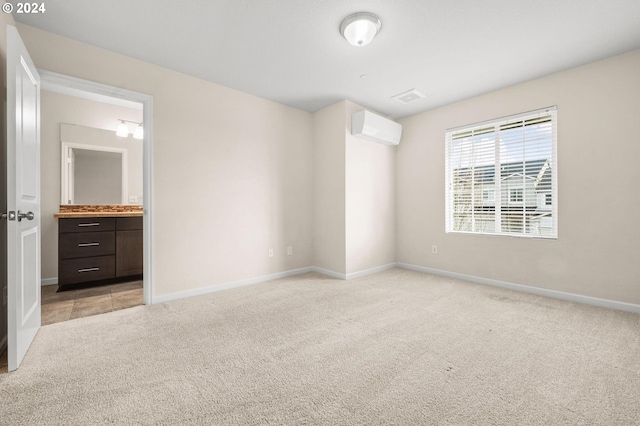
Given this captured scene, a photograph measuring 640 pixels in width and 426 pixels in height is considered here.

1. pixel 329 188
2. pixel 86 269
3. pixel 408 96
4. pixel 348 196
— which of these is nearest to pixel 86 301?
pixel 86 269

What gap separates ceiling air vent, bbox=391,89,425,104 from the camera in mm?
3578

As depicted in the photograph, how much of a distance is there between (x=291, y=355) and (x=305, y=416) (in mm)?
583

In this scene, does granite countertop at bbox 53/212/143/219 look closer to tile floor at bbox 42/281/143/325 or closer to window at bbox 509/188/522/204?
tile floor at bbox 42/281/143/325

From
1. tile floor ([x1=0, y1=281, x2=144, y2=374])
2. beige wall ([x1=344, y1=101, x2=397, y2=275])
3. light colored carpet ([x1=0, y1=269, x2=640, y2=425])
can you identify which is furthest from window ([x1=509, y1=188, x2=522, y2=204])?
tile floor ([x1=0, y1=281, x2=144, y2=374])

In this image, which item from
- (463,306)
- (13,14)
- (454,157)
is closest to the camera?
(13,14)

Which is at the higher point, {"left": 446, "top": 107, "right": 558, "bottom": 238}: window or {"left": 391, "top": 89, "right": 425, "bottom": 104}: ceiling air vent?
{"left": 391, "top": 89, "right": 425, "bottom": 104}: ceiling air vent

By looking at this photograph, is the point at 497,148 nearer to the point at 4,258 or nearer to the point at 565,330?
the point at 565,330

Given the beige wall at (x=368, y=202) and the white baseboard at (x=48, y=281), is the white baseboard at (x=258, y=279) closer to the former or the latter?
the beige wall at (x=368, y=202)

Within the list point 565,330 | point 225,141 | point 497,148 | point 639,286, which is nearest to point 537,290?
point 639,286

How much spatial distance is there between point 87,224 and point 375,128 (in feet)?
13.1

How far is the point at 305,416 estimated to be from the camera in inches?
52.1

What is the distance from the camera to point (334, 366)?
176 cm

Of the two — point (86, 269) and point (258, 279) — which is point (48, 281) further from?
point (258, 279)

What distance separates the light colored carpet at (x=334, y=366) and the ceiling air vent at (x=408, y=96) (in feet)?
8.42
